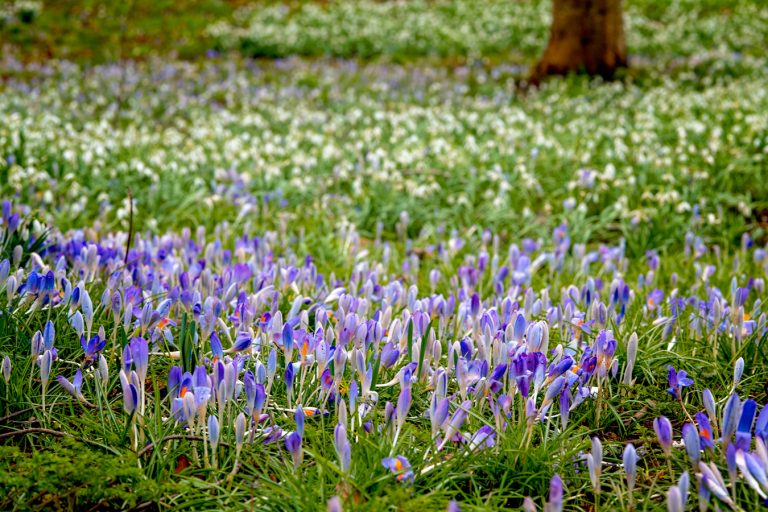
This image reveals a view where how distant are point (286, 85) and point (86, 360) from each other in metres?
9.91

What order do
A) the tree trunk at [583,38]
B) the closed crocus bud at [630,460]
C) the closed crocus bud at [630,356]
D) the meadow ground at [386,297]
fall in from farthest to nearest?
the tree trunk at [583,38] → the closed crocus bud at [630,356] → the meadow ground at [386,297] → the closed crocus bud at [630,460]

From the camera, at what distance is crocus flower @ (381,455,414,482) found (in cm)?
192

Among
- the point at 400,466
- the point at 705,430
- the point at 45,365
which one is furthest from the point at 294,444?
the point at 705,430

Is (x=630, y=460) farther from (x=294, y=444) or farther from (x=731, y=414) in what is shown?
(x=294, y=444)

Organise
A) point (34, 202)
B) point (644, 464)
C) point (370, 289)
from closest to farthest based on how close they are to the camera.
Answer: point (644, 464) → point (370, 289) → point (34, 202)

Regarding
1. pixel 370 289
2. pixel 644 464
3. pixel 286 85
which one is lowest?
pixel 644 464

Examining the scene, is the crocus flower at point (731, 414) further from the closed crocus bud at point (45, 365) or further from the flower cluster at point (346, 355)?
the closed crocus bud at point (45, 365)

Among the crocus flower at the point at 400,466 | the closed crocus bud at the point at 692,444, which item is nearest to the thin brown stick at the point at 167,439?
the crocus flower at the point at 400,466

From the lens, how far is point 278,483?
201 cm

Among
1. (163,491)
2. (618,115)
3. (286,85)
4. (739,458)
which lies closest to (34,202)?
(163,491)

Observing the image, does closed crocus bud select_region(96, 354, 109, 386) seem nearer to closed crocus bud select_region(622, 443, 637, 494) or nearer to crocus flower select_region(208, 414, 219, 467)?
crocus flower select_region(208, 414, 219, 467)

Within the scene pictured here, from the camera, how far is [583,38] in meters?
11.4

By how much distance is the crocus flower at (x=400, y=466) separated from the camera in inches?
75.7

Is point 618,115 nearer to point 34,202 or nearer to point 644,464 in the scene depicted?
point 34,202
